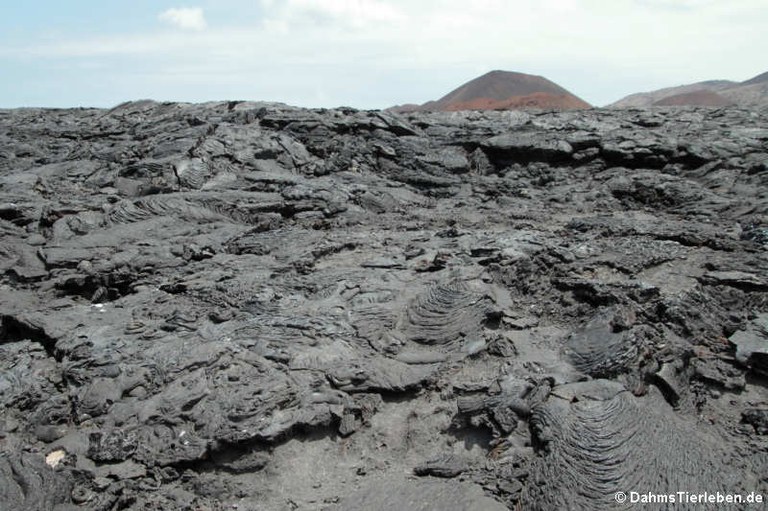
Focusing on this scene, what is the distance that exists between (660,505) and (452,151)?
697 centimetres

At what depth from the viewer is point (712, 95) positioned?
27.4m

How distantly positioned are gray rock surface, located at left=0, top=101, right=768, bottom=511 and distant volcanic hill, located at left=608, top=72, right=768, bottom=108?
8.67m

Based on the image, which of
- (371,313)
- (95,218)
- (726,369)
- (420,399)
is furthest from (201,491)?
(95,218)

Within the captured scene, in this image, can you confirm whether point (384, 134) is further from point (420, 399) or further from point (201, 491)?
point (201, 491)

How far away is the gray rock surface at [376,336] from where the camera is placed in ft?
11.3

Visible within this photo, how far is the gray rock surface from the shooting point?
3.43 metres

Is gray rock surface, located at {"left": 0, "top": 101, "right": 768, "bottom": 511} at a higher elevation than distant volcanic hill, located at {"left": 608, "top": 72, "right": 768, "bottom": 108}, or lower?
lower

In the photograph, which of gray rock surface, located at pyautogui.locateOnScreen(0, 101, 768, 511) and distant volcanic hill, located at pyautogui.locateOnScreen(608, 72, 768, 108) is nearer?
gray rock surface, located at pyautogui.locateOnScreen(0, 101, 768, 511)

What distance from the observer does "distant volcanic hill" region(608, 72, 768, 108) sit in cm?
2527

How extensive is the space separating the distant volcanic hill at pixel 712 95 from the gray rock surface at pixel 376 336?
8670 millimetres

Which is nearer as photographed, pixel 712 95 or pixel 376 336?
pixel 376 336

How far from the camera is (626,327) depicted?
441 cm

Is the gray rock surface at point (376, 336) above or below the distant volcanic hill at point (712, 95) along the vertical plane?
below

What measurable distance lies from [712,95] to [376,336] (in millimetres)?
28642
